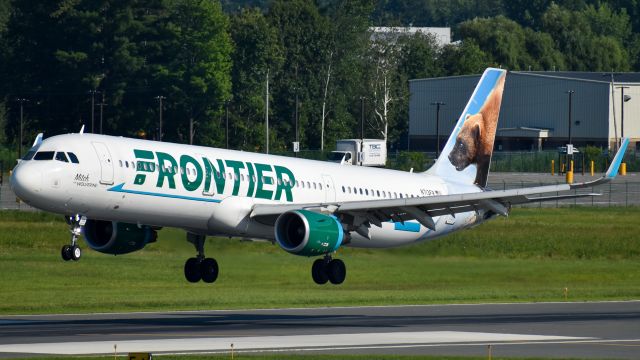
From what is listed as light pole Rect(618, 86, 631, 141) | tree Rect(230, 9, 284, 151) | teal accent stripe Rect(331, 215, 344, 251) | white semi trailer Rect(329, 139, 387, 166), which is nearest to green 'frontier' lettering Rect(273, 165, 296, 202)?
teal accent stripe Rect(331, 215, 344, 251)

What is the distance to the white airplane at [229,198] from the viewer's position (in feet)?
171

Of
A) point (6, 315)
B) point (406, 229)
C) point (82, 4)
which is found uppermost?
point (82, 4)

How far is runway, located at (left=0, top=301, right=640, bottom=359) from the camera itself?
52.9m

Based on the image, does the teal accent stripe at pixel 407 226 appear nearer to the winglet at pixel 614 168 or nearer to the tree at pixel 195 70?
the winglet at pixel 614 168

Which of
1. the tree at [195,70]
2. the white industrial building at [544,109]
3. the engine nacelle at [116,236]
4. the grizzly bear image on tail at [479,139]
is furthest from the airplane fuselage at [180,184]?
the white industrial building at [544,109]

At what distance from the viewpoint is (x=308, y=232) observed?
56.2 m

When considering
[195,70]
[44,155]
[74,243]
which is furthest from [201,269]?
[195,70]

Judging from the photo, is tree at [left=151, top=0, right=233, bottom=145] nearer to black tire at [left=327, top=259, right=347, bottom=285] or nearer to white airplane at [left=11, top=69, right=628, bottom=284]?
white airplane at [left=11, top=69, right=628, bottom=284]

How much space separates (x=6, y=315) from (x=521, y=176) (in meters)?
100.0

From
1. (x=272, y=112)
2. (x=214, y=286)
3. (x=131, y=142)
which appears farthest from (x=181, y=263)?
(x=272, y=112)

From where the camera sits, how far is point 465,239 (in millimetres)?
94125

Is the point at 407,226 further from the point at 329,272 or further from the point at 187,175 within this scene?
the point at 187,175

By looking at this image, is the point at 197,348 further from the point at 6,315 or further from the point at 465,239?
the point at 465,239

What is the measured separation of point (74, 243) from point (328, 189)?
1393 centimetres
